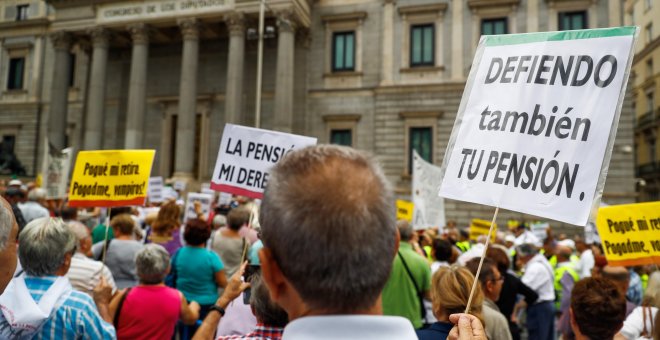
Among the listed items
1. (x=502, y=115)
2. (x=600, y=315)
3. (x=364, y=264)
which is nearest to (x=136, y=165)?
(x=502, y=115)

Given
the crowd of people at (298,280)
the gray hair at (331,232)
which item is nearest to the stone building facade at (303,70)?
the crowd of people at (298,280)

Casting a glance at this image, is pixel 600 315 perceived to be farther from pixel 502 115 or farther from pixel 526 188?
pixel 502 115

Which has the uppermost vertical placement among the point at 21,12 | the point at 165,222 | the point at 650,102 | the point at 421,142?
the point at 21,12

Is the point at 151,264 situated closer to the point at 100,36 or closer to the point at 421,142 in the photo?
the point at 421,142

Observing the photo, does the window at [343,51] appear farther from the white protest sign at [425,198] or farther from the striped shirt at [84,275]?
the striped shirt at [84,275]

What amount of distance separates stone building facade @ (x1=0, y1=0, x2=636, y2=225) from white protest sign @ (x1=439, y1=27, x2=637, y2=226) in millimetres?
21264

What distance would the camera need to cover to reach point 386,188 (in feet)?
4.66

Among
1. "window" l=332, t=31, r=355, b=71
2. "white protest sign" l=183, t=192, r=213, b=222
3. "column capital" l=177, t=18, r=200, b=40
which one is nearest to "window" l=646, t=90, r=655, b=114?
"window" l=332, t=31, r=355, b=71

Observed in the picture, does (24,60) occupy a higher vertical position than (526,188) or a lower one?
higher

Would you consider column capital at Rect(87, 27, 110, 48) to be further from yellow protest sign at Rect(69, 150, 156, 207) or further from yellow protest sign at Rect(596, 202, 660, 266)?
yellow protest sign at Rect(596, 202, 660, 266)

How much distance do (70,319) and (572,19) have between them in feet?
86.0

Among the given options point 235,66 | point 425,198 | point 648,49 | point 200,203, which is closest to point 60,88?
point 235,66

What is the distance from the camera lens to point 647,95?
3984cm

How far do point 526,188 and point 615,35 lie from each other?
35.4 inches
